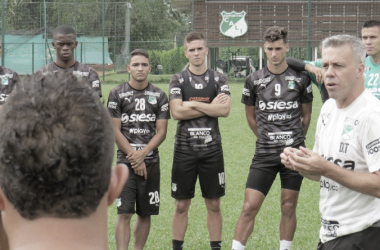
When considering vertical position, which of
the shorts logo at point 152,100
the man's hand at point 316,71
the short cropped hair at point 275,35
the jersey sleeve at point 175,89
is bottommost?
the shorts logo at point 152,100

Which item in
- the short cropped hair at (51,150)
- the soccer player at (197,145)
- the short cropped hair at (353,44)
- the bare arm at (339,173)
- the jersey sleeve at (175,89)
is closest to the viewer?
the short cropped hair at (51,150)

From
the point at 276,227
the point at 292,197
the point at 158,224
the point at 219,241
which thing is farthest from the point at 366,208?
the point at 158,224

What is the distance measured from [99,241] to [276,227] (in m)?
6.01

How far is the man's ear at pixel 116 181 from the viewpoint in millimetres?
1421

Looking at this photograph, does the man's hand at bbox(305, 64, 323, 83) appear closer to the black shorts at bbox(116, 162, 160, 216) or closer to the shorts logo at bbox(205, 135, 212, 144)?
the shorts logo at bbox(205, 135, 212, 144)

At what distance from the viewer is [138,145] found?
19.4ft

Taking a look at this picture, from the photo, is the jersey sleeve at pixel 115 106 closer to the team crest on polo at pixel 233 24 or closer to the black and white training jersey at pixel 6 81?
the black and white training jersey at pixel 6 81

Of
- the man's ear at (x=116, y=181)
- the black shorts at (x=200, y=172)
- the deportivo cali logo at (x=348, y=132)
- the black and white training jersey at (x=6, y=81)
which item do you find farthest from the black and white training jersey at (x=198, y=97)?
the man's ear at (x=116, y=181)

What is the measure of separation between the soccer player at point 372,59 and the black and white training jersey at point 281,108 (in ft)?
2.10

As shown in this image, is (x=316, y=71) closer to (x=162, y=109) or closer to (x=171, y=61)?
(x=162, y=109)

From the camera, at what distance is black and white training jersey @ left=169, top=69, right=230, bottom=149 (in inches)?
246

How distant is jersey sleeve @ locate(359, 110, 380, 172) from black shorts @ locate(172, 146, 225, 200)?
3008mm

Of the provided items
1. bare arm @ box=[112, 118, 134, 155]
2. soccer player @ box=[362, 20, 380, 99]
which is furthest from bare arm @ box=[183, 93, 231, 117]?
soccer player @ box=[362, 20, 380, 99]

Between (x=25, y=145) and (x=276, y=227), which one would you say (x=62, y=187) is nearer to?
(x=25, y=145)
